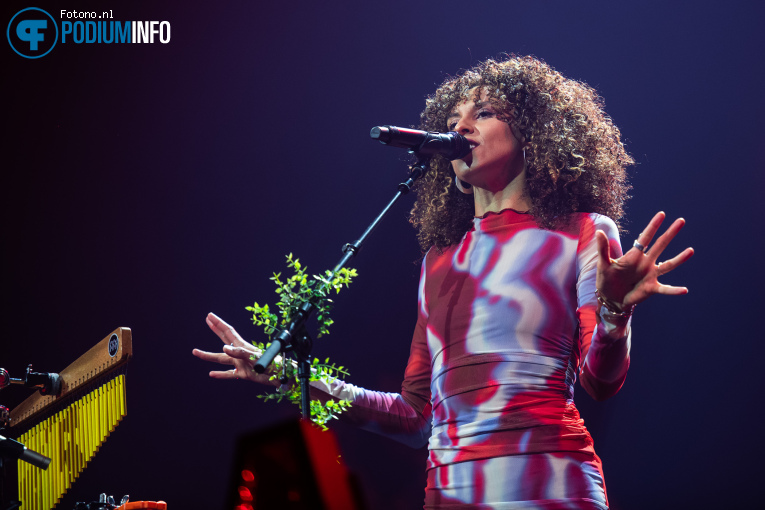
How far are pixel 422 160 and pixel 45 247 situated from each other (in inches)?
85.5

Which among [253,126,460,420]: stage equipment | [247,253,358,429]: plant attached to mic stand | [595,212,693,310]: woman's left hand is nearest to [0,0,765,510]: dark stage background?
[253,126,460,420]: stage equipment

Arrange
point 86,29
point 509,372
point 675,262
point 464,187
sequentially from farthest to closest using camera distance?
1. point 86,29
2. point 464,187
3. point 509,372
4. point 675,262

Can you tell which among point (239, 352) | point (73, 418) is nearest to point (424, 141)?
point (239, 352)

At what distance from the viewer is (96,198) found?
347 centimetres

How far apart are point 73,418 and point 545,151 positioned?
1.99 m

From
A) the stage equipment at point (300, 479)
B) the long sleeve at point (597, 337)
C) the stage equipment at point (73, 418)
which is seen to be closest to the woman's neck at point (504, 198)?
the long sleeve at point (597, 337)

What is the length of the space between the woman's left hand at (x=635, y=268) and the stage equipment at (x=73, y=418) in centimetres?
159

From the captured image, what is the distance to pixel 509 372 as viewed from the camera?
2105 mm

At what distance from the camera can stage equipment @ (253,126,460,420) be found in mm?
1569

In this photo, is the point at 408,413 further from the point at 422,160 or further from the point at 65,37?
the point at 65,37

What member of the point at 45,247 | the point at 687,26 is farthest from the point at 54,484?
the point at 687,26

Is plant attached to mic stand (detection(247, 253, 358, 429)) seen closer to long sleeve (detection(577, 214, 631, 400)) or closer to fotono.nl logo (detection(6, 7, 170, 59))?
long sleeve (detection(577, 214, 631, 400))

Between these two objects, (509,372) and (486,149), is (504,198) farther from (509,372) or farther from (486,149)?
(509,372)

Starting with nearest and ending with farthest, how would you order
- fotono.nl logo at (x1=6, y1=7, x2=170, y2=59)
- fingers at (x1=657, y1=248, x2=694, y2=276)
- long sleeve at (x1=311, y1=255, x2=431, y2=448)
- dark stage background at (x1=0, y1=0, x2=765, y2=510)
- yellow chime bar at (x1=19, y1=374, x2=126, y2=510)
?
fingers at (x1=657, y1=248, x2=694, y2=276) → long sleeve at (x1=311, y1=255, x2=431, y2=448) → yellow chime bar at (x1=19, y1=374, x2=126, y2=510) → dark stage background at (x1=0, y1=0, x2=765, y2=510) → fotono.nl logo at (x1=6, y1=7, x2=170, y2=59)
